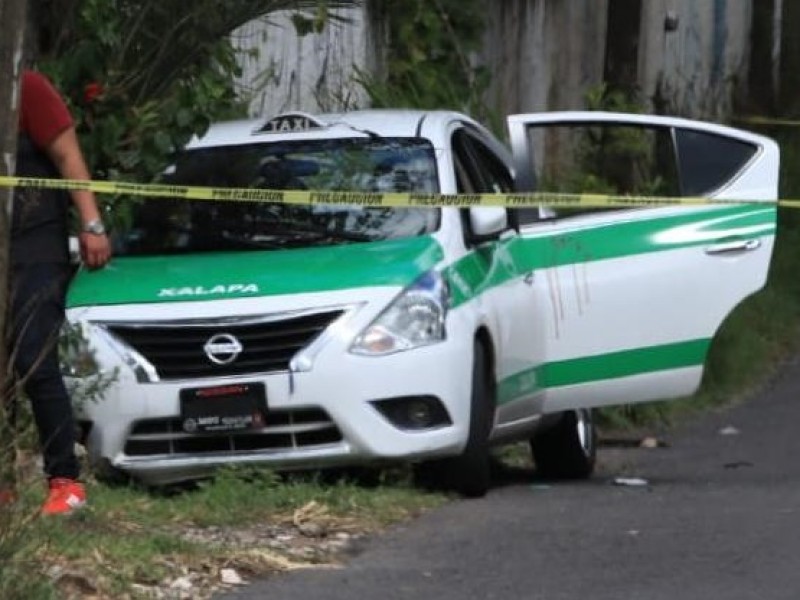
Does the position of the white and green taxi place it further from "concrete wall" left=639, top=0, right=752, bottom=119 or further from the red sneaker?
"concrete wall" left=639, top=0, right=752, bottom=119

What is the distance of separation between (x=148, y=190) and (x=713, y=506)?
257 cm

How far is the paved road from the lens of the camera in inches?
283

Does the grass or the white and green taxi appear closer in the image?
the grass

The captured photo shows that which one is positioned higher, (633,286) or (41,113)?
(41,113)

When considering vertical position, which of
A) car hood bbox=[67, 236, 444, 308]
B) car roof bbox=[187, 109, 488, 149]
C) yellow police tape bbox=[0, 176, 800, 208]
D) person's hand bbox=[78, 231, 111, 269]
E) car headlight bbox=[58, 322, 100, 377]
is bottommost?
car headlight bbox=[58, 322, 100, 377]

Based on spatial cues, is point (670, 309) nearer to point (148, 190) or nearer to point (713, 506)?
point (713, 506)

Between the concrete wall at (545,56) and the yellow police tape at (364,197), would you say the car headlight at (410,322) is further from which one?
the concrete wall at (545,56)

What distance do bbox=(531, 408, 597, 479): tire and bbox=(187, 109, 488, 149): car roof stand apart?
61.4 inches

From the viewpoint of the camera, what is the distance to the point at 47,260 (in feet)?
25.2

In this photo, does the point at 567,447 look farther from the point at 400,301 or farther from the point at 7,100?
the point at 7,100

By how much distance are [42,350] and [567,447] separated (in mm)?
3762

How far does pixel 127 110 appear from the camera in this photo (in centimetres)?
953

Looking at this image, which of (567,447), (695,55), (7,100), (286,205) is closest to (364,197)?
(286,205)

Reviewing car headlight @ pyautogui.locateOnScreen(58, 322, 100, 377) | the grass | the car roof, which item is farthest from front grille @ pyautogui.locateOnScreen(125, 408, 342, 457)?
the car roof
